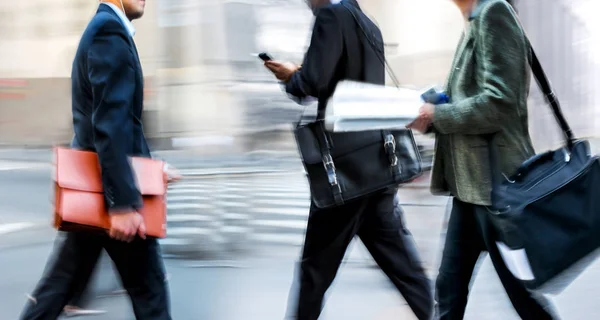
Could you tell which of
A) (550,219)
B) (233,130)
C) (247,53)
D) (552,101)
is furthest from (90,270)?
(247,53)

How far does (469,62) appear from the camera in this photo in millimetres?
2650

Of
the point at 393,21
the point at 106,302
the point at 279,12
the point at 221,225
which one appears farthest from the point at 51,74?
the point at 106,302

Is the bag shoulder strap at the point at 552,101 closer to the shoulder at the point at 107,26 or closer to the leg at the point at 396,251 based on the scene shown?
the leg at the point at 396,251

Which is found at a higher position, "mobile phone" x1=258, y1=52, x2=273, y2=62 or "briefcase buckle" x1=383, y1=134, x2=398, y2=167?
"mobile phone" x1=258, y1=52, x2=273, y2=62

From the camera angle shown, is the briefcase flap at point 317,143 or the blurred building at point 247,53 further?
the blurred building at point 247,53

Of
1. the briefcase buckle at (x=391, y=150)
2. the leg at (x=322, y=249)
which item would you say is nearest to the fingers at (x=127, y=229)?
the leg at (x=322, y=249)

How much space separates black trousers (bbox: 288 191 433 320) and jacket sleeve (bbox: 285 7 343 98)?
0.50 m

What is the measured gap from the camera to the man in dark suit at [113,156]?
2650mm

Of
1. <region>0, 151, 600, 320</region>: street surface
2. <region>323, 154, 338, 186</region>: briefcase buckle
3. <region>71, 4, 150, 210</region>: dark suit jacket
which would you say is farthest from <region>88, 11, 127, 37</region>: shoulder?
<region>0, 151, 600, 320</region>: street surface

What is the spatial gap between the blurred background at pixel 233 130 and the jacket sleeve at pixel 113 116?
0.96 metres

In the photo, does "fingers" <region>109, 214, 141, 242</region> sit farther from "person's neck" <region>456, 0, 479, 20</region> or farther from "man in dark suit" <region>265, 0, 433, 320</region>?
"person's neck" <region>456, 0, 479, 20</region>

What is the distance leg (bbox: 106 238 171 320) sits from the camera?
284 cm

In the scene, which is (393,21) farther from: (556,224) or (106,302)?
(556,224)

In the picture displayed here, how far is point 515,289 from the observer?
2.68 m
